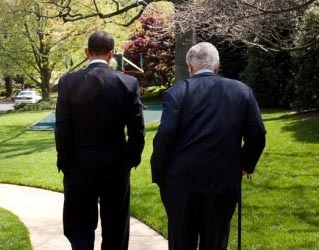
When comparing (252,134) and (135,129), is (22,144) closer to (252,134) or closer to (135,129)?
(135,129)

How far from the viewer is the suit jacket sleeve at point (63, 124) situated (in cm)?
382

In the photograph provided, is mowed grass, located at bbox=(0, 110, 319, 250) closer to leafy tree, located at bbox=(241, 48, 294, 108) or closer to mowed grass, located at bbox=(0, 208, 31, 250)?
mowed grass, located at bbox=(0, 208, 31, 250)

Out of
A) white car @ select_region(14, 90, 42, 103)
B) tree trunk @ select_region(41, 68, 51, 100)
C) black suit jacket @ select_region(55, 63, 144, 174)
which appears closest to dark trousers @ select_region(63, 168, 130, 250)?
black suit jacket @ select_region(55, 63, 144, 174)

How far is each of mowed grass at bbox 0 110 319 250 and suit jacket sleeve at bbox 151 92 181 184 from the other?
6.71 ft

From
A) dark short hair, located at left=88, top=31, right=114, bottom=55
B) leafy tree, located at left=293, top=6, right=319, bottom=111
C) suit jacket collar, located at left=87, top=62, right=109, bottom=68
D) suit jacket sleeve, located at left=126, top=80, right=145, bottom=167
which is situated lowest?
leafy tree, located at left=293, top=6, right=319, bottom=111

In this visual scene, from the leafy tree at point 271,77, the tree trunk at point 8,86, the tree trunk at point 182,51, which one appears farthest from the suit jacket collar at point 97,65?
the tree trunk at point 8,86

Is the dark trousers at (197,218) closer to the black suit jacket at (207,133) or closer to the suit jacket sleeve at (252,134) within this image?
the black suit jacket at (207,133)

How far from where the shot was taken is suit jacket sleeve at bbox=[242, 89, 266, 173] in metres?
3.34

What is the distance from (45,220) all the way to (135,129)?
3.05 m

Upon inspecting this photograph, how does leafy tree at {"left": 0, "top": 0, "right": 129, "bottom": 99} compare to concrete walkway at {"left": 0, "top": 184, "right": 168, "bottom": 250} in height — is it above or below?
above

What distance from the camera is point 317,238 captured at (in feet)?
17.0

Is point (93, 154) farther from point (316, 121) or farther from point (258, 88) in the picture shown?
point (258, 88)

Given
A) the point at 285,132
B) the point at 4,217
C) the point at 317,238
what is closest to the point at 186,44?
the point at 285,132

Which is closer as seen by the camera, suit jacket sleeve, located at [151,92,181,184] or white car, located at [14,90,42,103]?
suit jacket sleeve, located at [151,92,181,184]
